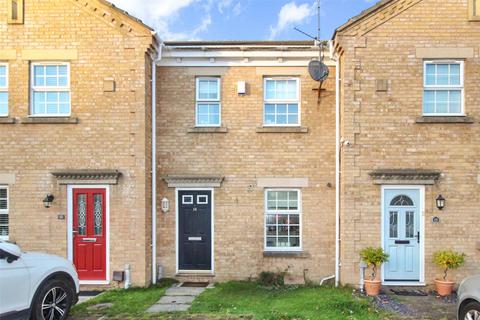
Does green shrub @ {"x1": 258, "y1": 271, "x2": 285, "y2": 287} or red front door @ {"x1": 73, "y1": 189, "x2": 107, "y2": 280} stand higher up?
red front door @ {"x1": 73, "y1": 189, "x2": 107, "y2": 280}

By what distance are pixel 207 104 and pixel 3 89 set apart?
504 cm

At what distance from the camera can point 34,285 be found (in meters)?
6.56

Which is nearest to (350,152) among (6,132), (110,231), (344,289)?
(344,289)

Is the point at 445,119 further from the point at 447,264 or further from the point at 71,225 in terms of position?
the point at 71,225

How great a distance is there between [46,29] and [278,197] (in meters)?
7.12

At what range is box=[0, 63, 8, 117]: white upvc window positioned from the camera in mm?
10320

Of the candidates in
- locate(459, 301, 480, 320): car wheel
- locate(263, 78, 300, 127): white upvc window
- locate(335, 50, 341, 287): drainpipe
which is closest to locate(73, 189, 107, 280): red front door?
locate(263, 78, 300, 127): white upvc window

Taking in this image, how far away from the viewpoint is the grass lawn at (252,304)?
25.1ft

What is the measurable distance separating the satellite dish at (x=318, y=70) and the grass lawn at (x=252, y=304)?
5053 mm

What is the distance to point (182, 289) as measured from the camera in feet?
32.8

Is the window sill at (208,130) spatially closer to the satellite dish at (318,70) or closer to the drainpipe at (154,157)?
the drainpipe at (154,157)

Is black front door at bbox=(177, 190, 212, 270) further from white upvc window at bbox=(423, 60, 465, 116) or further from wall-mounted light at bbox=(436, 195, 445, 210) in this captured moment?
white upvc window at bbox=(423, 60, 465, 116)

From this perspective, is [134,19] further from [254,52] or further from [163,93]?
[254,52]

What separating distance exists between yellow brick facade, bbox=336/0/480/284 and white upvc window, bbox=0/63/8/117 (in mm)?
8199
